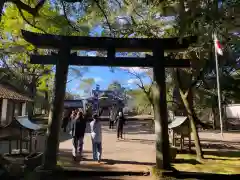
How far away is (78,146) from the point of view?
1116 cm

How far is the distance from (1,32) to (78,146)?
1431 centimetres

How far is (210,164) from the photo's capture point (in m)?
11.0

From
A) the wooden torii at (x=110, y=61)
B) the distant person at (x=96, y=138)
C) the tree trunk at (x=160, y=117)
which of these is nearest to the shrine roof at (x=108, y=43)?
the wooden torii at (x=110, y=61)

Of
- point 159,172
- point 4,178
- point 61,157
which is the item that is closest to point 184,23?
point 159,172

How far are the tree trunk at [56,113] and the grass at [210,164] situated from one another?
4750 mm

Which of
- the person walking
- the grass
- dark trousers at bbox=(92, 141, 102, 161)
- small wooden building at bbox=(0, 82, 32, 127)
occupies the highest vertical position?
small wooden building at bbox=(0, 82, 32, 127)

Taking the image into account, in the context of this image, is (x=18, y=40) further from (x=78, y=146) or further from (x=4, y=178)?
(x=4, y=178)

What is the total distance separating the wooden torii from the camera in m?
7.89

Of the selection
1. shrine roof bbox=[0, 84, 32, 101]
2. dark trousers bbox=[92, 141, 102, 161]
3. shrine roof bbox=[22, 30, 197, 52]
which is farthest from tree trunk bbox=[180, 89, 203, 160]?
shrine roof bbox=[0, 84, 32, 101]

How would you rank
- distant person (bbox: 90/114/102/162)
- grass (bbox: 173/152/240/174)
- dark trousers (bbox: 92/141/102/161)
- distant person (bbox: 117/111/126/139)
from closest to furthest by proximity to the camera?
grass (bbox: 173/152/240/174), distant person (bbox: 90/114/102/162), dark trousers (bbox: 92/141/102/161), distant person (bbox: 117/111/126/139)

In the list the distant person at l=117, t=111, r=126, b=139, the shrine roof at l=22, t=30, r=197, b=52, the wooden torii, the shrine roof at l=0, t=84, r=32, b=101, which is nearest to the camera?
the wooden torii

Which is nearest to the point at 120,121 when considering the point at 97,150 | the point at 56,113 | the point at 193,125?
the point at 193,125

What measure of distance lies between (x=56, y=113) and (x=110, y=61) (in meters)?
2.21

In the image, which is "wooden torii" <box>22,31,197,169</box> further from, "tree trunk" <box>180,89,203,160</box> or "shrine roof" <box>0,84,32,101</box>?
"shrine roof" <box>0,84,32,101</box>
